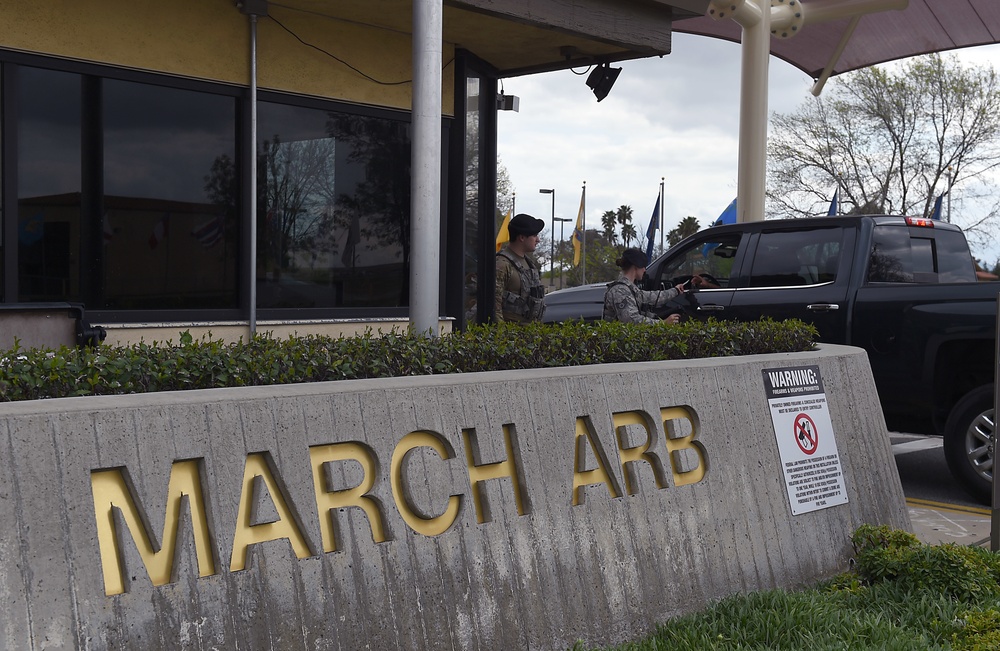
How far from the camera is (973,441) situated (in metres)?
7.99

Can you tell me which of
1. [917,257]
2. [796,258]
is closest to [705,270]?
[796,258]

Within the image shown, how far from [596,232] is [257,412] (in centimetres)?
9452

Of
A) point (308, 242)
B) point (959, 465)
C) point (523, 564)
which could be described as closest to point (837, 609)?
point (523, 564)

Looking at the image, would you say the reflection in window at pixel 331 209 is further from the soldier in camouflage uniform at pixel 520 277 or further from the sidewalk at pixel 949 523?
the sidewalk at pixel 949 523

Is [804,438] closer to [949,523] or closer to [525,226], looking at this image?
[949,523]

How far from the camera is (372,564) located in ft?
12.4

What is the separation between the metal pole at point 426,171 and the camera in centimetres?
639

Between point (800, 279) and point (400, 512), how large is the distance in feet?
20.3

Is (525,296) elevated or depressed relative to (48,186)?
depressed

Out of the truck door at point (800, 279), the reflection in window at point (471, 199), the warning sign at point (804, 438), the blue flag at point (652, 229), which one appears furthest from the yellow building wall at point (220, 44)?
the blue flag at point (652, 229)

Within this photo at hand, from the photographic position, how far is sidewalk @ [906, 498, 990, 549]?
663cm

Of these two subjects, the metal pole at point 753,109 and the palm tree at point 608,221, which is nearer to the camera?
the metal pole at point 753,109

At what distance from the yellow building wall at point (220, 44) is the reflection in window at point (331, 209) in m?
0.31

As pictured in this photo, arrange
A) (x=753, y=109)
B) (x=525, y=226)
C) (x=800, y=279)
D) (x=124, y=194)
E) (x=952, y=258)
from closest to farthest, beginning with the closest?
1. (x=525, y=226)
2. (x=124, y=194)
3. (x=800, y=279)
4. (x=952, y=258)
5. (x=753, y=109)
